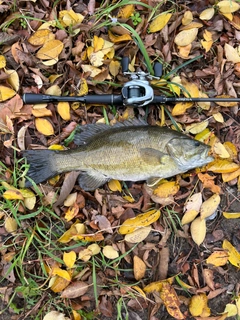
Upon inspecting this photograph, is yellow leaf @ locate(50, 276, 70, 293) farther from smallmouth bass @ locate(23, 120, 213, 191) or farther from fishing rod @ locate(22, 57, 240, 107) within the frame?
fishing rod @ locate(22, 57, 240, 107)

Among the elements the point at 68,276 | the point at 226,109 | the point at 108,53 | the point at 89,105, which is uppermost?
the point at 108,53

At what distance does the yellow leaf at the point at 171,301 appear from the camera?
11.4 ft

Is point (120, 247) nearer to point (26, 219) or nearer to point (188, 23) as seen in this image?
point (26, 219)

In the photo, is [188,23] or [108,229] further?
[188,23]

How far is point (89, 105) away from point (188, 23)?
1443 millimetres

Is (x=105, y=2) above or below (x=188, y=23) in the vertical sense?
above

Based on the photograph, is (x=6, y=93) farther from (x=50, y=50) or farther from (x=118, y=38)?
(x=118, y=38)

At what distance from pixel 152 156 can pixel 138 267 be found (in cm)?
118

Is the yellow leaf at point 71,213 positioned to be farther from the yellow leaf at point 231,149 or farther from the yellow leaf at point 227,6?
the yellow leaf at point 227,6

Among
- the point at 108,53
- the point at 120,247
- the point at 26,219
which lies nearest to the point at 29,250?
the point at 26,219

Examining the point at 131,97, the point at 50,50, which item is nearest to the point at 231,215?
the point at 131,97

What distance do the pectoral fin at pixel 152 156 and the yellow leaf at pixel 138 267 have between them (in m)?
1.05

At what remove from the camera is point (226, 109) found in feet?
12.3

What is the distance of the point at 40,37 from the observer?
3627 mm
